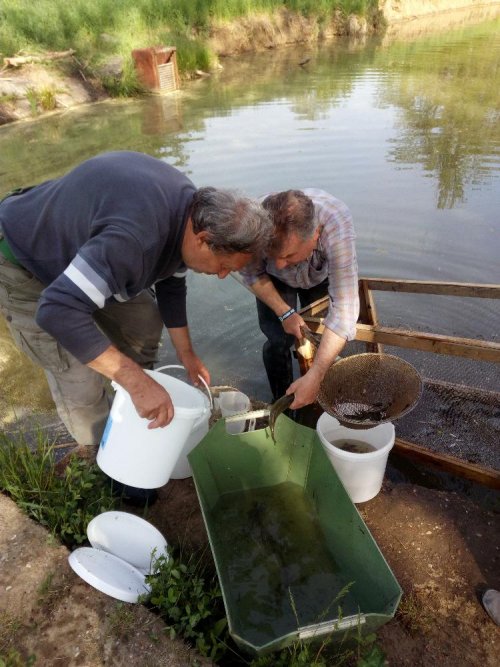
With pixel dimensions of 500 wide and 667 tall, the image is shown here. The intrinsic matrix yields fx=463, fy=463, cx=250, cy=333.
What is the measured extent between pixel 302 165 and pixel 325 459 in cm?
658

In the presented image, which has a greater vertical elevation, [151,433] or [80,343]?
[80,343]

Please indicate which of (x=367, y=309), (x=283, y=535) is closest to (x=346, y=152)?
(x=367, y=309)

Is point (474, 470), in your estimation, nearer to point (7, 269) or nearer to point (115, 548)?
point (115, 548)

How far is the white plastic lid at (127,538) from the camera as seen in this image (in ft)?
6.76

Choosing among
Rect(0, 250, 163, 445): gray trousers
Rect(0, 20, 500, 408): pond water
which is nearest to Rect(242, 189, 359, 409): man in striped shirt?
Rect(0, 250, 163, 445): gray trousers

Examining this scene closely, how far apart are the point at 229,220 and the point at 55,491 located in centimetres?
161

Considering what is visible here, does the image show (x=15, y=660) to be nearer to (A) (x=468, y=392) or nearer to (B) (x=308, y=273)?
(B) (x=308, y=273)

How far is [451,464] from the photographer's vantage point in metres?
2.64

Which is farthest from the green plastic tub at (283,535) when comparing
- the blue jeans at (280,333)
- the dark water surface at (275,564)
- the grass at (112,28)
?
the grass at (112,28)

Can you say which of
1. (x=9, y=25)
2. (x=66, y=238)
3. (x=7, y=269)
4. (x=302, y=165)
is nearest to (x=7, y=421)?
(x=7, y=269)

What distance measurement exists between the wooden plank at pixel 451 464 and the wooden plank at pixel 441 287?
1.04 m

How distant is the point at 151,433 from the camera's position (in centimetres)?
204

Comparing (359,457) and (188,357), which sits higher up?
(188,357)

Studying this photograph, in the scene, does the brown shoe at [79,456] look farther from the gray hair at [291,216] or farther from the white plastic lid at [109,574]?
the gray hair at [291,216]
